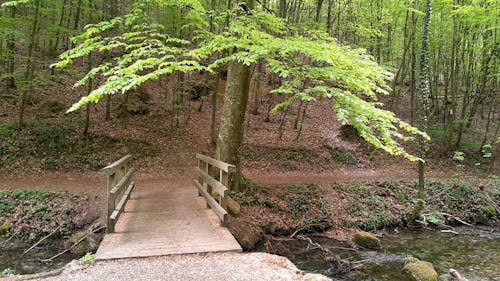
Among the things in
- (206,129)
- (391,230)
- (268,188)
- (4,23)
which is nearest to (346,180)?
(391,230)

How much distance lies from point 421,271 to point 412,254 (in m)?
1.70

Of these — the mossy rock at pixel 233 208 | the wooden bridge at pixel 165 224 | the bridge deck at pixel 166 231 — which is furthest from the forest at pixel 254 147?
the bridge deck at pixel 166 231

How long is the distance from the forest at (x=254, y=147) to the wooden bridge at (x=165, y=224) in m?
0.15

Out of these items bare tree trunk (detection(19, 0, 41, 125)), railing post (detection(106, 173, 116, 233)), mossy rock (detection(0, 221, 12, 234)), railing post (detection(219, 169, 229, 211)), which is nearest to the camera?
railing post (detection(106, 173, 116, 233))

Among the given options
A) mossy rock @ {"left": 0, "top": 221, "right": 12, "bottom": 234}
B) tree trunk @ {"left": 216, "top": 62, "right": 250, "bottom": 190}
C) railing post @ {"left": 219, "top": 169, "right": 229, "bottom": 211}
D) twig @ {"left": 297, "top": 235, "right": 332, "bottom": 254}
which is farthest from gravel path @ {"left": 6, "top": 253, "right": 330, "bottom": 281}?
tree trunk @ {"left": 216, "top": 62, "right": 250, "bottom": 190}

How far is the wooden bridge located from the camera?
217 inches

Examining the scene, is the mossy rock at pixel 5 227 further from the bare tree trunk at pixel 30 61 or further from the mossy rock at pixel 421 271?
the mossy rock at pixel 421 271

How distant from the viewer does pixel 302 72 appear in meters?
6.96

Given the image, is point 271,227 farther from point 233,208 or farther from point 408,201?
point 408,201

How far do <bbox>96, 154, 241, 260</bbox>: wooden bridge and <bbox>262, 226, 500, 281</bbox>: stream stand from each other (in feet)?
8.36

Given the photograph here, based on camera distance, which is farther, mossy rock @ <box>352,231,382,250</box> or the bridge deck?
mossy rock @ <box>352,231,382,250</box>

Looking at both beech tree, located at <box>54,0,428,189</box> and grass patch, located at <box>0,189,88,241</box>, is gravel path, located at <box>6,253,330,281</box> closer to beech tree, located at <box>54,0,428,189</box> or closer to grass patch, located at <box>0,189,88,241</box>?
beech tree, located at <box>54,0,428,189</box>

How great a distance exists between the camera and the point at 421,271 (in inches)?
295

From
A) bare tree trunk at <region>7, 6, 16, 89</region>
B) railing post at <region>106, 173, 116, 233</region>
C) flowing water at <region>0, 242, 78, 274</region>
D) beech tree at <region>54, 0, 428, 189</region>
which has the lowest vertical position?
flowing water at <region>0, 242, 78, 274</region>
